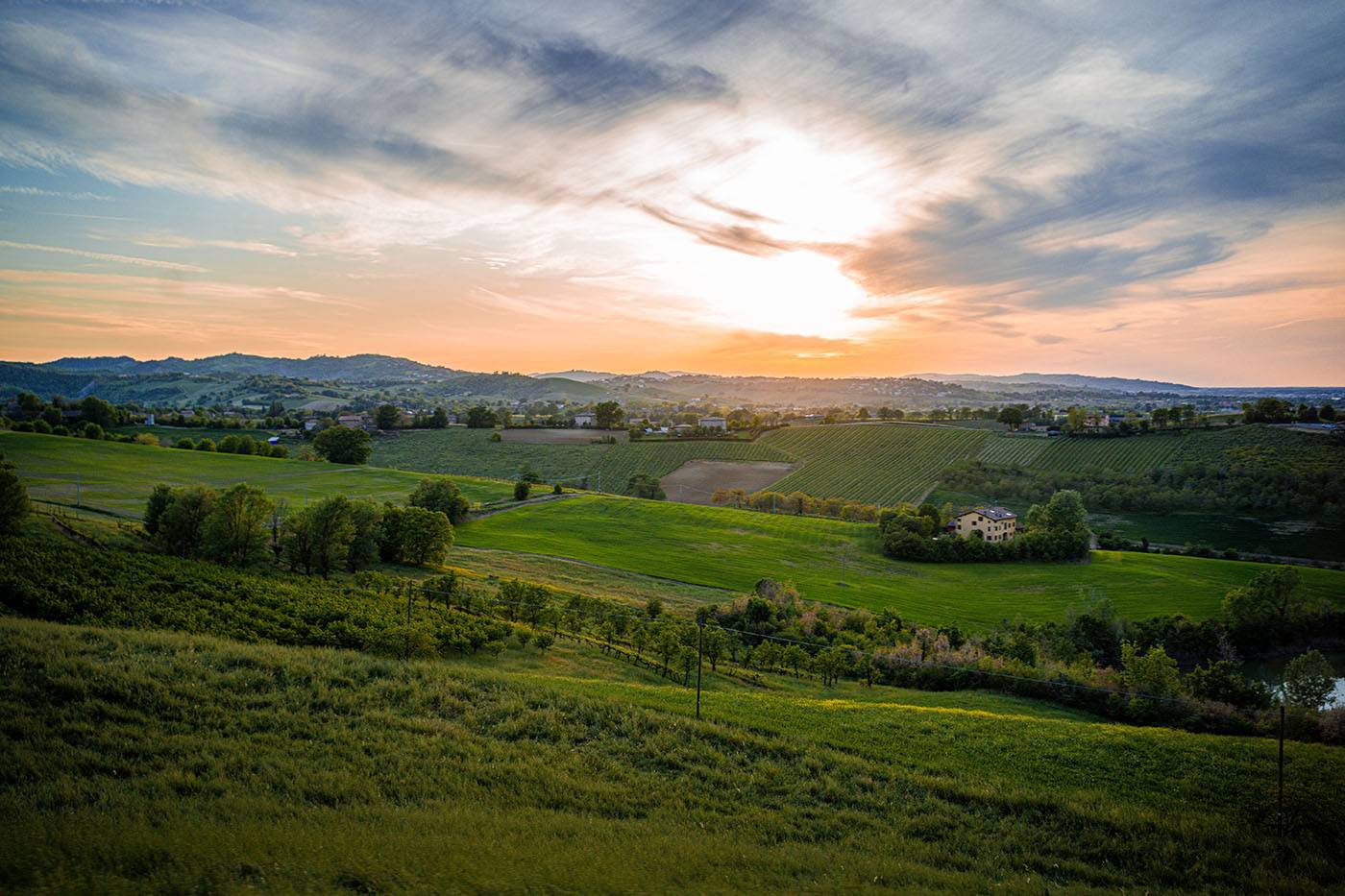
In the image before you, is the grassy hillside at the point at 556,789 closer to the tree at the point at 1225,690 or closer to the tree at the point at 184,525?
the tree at the point at 1225,690

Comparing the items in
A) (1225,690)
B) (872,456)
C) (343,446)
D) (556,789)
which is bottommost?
(1225,690)

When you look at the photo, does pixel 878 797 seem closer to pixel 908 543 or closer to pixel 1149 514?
pixel 908 543

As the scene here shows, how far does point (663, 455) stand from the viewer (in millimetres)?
114375

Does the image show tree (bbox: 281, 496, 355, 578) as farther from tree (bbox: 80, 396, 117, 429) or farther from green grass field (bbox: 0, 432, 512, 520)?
tree (bbox: 80, 396, 117, 429)

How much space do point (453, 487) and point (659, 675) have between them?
150ft

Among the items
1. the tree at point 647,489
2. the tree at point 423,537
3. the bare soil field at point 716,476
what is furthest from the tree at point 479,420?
the tree at point 423,537

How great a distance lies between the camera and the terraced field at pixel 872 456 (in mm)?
96750

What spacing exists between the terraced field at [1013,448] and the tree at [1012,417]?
607 inches

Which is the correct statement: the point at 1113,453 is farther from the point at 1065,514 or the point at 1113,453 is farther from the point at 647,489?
the point at 647,489

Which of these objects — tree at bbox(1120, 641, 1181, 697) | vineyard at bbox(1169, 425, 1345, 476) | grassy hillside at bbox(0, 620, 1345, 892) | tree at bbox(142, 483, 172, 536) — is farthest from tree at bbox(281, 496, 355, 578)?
vineyard at bbox(1169, 425, 1345, 476)

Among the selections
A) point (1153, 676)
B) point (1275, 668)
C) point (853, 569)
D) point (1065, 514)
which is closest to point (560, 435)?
point (853, 569)

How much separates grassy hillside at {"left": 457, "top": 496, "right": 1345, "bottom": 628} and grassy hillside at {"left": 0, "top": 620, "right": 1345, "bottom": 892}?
3244cm

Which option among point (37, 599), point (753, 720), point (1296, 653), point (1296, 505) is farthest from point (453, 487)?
point (1296, 505)

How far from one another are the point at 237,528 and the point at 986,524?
68850 mm
